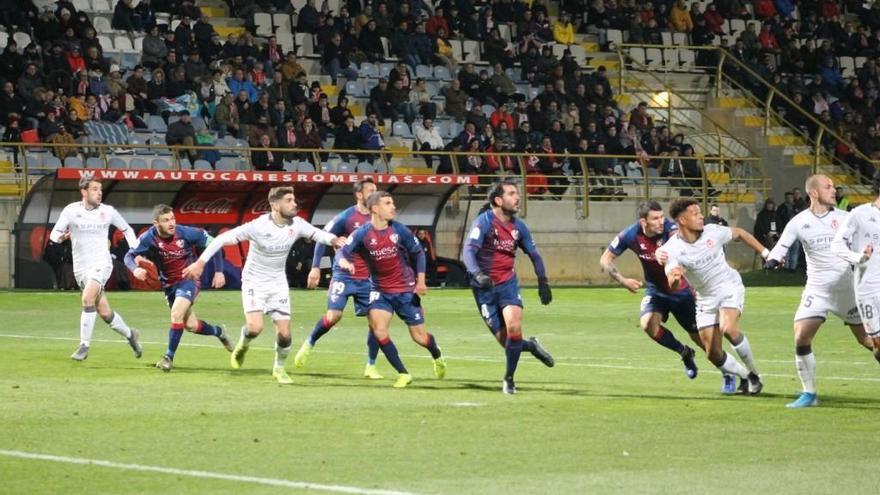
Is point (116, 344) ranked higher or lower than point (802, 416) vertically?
lower

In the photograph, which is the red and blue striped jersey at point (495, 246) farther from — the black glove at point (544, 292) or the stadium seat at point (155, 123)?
the stadium seat at point (155, 123)

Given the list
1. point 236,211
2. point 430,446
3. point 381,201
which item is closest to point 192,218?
point 236,211

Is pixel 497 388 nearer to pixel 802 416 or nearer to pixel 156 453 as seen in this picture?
pixel 802 416

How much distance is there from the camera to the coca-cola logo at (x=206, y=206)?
3503 cm

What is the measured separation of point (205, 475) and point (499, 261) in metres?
6.18

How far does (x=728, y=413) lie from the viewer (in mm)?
13344

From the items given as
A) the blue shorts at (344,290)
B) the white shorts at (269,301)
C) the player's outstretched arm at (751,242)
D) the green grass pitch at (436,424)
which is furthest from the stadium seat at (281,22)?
the player's outstretched arm at (751,242)

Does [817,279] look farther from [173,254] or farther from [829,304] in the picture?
[173,254]

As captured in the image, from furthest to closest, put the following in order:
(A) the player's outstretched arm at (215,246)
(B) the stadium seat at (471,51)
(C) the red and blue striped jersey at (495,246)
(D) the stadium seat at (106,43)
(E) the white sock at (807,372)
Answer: (B) the stadium seat at (471,51) < (D) the stadium seat at (106,43) < (A) the player's outstretched arm at (215,246) < (C) the red and blue striped jersey at (495,246) < (E) the white sock at (807,372)

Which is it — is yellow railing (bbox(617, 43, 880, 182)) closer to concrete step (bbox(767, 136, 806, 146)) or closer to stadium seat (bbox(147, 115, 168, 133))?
concrete step (bbox(767, 136, 806, 146))

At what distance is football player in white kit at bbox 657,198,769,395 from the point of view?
14719 millimetres

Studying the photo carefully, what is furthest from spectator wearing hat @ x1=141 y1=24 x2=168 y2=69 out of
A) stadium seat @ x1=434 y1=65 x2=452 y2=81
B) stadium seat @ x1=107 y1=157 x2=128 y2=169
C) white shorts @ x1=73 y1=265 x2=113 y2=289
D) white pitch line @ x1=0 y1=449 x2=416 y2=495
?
white pitch line @ x1=0 y1=449 x2=416 y2=495

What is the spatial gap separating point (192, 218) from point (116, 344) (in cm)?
1373

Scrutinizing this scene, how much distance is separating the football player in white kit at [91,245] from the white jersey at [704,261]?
23.0ft
